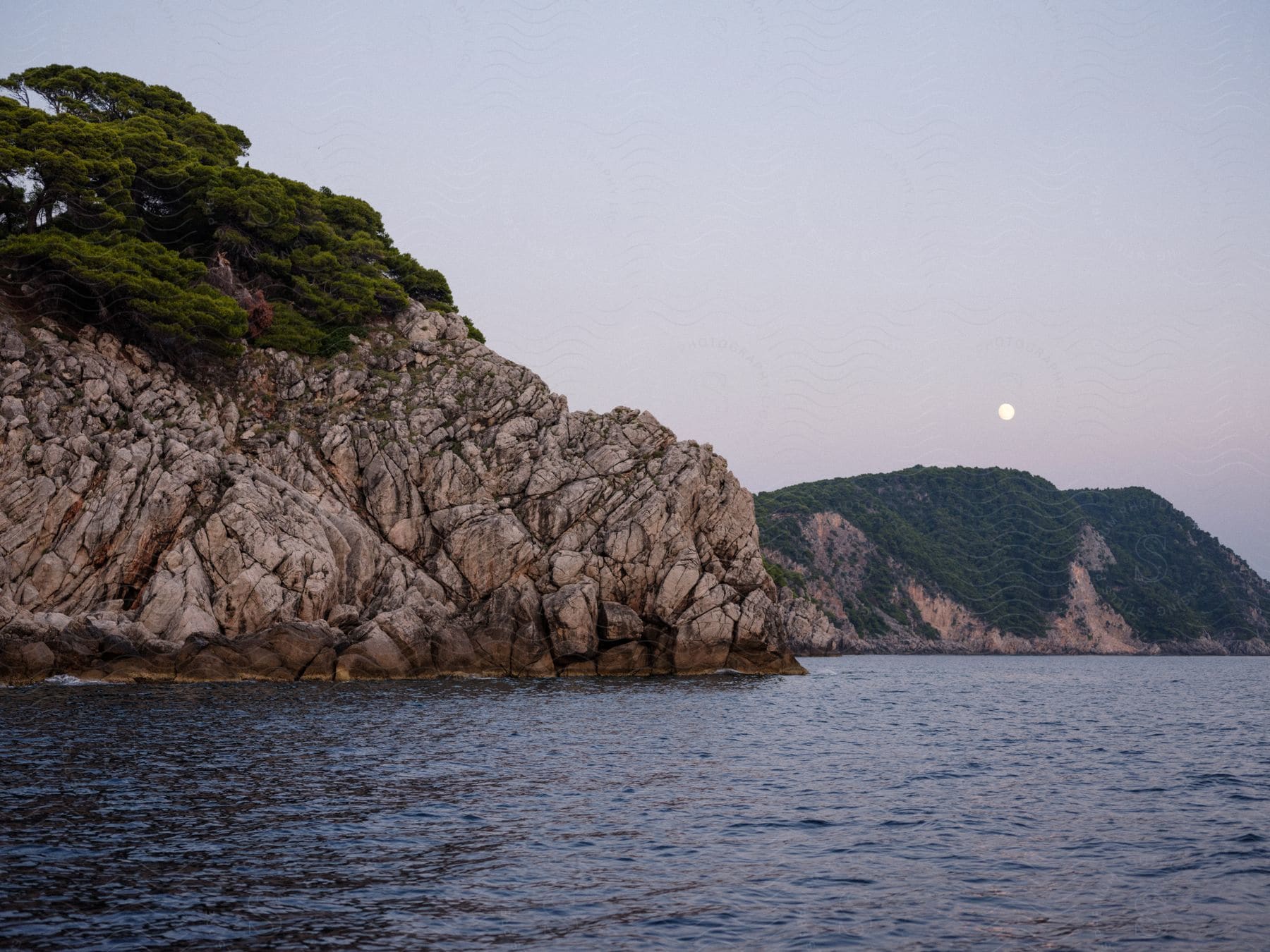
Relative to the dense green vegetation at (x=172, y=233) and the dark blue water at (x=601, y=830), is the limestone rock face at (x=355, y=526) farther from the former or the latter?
the dark blue water at (x=601, y=830)

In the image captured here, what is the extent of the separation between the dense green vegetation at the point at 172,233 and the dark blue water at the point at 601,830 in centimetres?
3115

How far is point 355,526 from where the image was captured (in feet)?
203

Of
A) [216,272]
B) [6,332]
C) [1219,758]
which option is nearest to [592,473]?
[216,272]

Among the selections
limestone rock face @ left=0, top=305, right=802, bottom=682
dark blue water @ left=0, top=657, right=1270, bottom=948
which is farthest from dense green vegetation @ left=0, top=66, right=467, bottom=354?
dark blue water @ left=0, top=657, right=1270, bottom=948

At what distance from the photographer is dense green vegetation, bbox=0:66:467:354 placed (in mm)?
62969

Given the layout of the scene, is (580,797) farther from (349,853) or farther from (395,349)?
(395,349)

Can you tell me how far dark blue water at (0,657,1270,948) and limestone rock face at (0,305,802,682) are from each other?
11.3m

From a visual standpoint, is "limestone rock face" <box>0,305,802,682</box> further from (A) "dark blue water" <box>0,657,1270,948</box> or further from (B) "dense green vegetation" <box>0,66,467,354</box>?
(A) "dark blue water" <box>0,657,1270,948</box>

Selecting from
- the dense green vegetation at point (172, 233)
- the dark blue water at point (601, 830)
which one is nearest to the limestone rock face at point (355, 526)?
the dense green vegetation at point (172, 233)

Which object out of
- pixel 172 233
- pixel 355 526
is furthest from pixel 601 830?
pixel 172 233

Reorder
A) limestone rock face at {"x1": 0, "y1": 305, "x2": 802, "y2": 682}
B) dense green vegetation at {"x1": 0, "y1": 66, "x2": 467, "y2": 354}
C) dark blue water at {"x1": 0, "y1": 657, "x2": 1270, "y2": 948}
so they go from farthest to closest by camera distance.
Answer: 1. dense green vegetation at {"x1": 0, "y1": 66, "x2": 467, "y2": 354}
2. limestone rock face at {"x1": 0, "y1": 305, "x2": 802, "y2": 682}
3. dark blue water at {"x1": 0, "y1": 657, "x2": 1270, "y2": 948}

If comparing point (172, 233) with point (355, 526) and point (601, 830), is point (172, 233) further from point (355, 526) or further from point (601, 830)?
point (601, 830)

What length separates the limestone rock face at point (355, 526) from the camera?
5234 centimetres

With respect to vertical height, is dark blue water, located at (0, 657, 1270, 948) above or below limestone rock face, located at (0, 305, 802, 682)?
below
